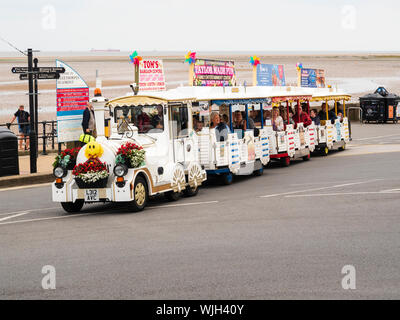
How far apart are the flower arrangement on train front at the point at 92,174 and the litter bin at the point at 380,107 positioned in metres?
→ 35.3

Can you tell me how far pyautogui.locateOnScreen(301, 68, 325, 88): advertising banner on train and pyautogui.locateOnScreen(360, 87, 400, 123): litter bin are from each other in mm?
16409

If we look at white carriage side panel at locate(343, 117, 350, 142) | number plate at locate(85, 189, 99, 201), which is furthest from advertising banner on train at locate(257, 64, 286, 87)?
number plate at locate(85, 189, 99, 201)

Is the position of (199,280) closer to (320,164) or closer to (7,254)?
(7,254)

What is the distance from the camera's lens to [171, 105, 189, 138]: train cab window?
16078mm

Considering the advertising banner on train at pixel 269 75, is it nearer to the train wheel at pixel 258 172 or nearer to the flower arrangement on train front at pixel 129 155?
the train wheel at pixel 258 172

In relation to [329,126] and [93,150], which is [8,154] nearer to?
[93,150]

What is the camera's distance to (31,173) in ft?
67.5

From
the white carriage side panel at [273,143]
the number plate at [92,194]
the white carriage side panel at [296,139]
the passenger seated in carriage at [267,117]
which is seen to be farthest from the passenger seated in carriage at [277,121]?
the number plate at [92,194]

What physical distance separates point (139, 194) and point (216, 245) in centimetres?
402

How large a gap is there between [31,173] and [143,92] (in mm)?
5645

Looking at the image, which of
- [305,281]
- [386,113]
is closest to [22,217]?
[305,281]
